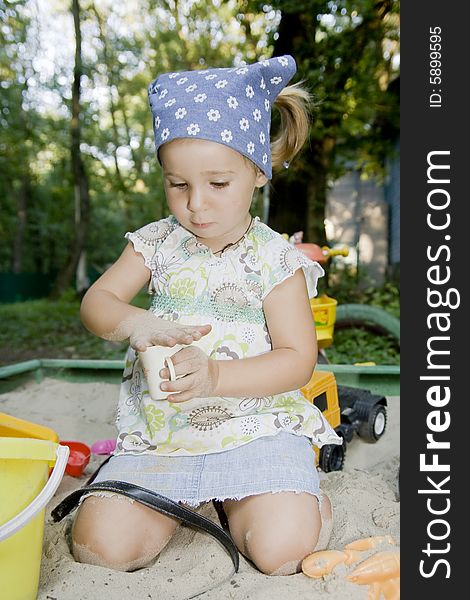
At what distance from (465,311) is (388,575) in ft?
1.47

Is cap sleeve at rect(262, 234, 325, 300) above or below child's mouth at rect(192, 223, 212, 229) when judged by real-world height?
below

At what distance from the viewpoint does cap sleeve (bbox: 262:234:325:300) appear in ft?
4.39

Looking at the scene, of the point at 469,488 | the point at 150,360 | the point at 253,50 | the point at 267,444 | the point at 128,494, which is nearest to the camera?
the point at 469,488

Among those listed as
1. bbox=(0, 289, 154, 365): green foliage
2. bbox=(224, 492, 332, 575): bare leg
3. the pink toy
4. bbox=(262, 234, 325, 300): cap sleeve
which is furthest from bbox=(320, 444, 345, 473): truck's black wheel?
bbox=(0, 289, 154, 365): green foliage

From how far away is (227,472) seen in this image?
4.06ft

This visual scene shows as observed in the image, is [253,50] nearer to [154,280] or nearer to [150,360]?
[154,280]

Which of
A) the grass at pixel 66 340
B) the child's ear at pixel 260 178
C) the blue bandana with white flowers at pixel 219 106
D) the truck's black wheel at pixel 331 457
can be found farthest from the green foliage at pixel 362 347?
the blue bandana with white flowers at pixel 219 106

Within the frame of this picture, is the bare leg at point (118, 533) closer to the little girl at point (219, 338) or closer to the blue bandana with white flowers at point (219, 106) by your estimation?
the little girl at point (219, 338)

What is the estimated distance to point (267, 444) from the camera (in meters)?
1.27

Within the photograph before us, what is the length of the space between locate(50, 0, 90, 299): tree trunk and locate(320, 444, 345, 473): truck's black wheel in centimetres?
Result: 480

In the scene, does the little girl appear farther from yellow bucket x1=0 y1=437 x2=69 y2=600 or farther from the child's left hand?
yellow bucket x1=0 y1=437 x2=69 y2=600

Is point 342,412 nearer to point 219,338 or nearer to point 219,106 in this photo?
point 219,338

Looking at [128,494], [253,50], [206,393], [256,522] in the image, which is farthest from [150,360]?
[253,50]

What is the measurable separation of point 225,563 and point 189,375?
14.9 inches
